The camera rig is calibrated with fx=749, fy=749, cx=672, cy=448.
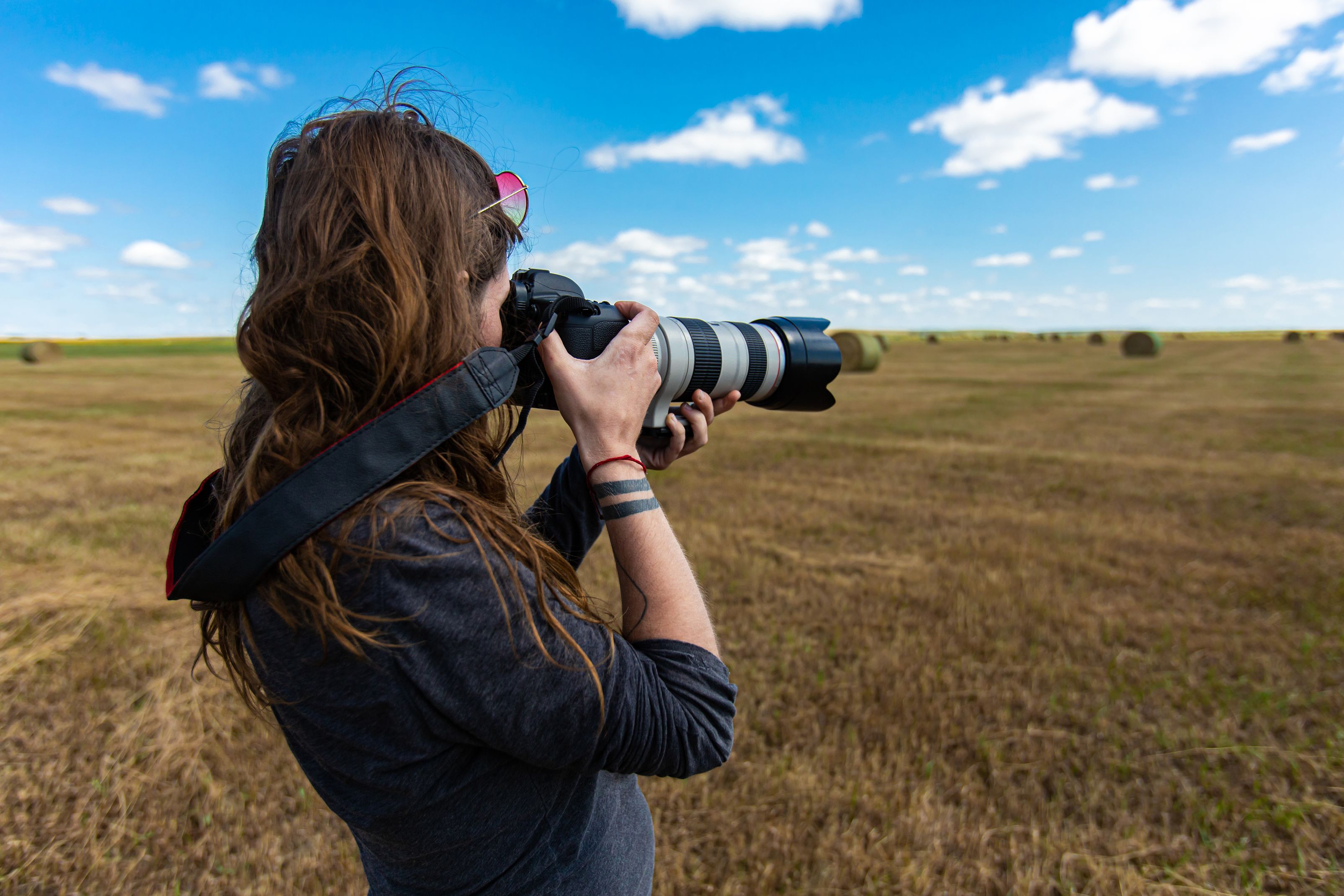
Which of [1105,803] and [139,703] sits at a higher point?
[139,703]

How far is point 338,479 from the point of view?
917 mm

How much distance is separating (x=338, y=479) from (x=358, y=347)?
19cm

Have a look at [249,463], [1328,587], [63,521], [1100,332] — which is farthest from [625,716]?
[1100,332]

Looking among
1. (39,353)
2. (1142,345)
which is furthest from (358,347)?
(1142,345)

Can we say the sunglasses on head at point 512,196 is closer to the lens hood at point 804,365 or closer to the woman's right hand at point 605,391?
the woman's right hand at point 605,391

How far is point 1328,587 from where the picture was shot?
513 cm

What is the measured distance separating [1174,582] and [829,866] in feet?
13.2

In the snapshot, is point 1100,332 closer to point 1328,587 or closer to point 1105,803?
point 1328,587

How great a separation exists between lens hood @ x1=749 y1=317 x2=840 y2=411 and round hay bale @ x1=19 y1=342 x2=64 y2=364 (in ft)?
126

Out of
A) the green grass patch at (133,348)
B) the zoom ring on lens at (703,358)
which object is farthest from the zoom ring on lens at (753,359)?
the green grass patch at (133,348)

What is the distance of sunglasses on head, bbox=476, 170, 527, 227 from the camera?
49.4 inches

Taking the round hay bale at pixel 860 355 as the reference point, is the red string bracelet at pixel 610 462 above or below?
above

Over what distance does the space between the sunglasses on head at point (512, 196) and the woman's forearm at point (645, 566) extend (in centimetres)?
47

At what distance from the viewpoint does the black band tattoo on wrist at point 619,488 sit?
1150 millimetres
